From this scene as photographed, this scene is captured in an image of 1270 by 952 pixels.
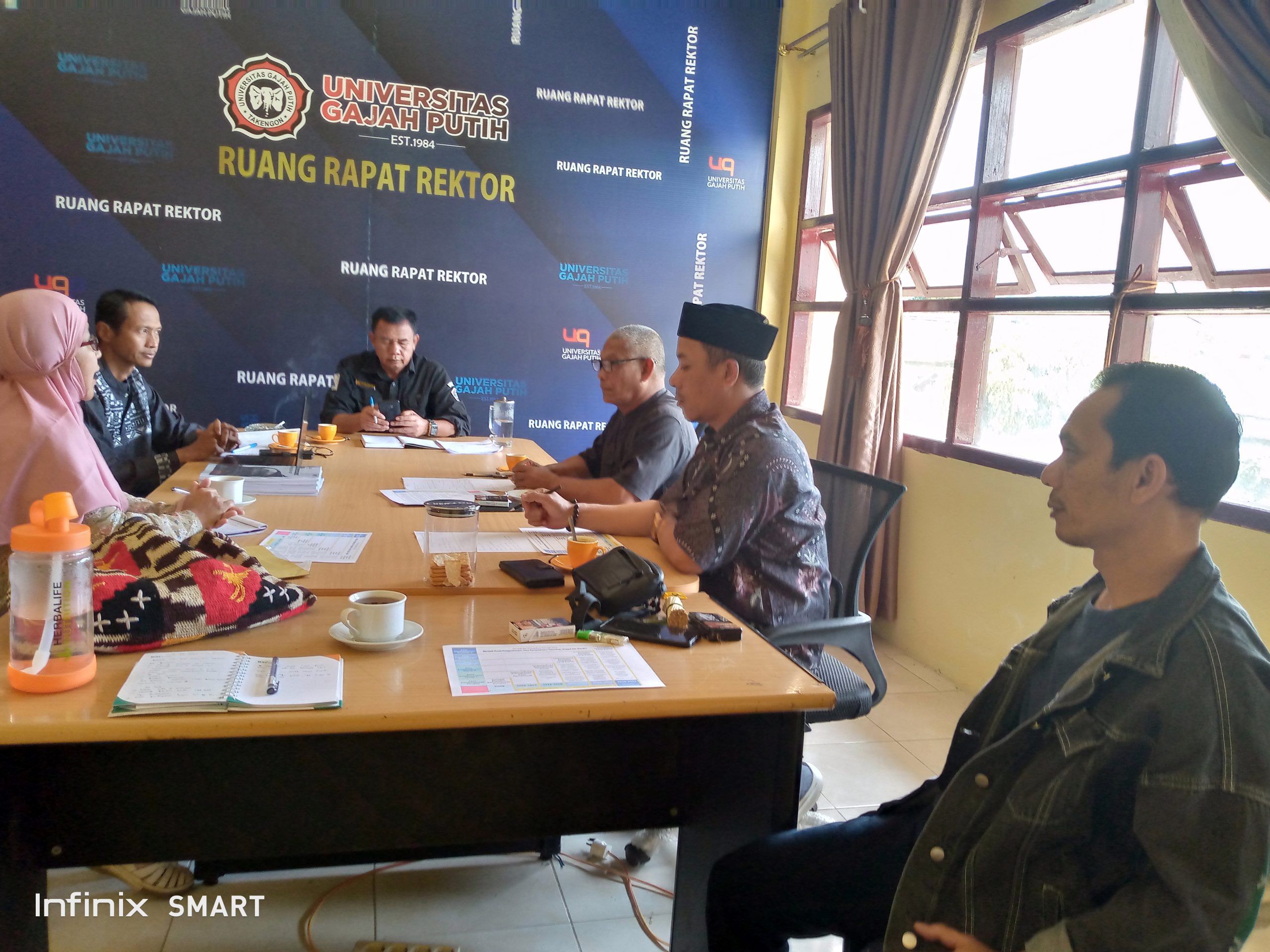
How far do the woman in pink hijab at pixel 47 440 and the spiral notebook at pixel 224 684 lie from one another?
0.76 metres

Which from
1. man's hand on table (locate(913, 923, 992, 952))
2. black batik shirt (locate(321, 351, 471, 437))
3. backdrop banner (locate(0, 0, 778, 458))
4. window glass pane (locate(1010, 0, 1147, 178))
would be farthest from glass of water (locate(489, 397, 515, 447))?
man's hand on table (locate(913, 923, 992, 952))

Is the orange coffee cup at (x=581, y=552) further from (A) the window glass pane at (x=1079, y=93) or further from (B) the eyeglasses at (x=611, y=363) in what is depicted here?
(A) the window glass pane at (x=1079, y=93)

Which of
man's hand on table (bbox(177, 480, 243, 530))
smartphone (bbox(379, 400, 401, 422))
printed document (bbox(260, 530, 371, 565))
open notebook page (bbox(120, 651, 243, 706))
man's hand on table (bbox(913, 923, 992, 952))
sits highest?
smartphone (bbox(379, 400, 401, 422))

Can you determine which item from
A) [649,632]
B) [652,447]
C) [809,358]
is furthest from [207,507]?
[809,358]

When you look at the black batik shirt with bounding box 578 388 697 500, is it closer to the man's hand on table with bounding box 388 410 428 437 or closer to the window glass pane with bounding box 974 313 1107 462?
the man's hand on table with bounding box 388 410 428 437

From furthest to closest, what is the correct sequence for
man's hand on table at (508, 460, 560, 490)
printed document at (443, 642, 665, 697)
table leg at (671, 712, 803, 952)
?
man's hand on table at (508, 460, 560, 490) → table leg at (671, 712, 803, 952) → printed document at (443, 642, 665, 697)

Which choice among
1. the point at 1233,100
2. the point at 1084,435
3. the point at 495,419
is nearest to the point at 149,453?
the point at 495,419

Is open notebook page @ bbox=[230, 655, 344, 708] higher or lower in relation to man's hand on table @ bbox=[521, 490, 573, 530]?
lower

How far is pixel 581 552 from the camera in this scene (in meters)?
1.78

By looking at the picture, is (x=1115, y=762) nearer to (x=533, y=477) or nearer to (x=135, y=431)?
(x=533, y=477)

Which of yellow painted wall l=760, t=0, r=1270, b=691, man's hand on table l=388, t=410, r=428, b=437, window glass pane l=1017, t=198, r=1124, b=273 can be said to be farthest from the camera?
man's hand on table l=388, t=410, r=428, b=437

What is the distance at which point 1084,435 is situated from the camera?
1152 mm

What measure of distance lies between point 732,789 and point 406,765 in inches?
20.1

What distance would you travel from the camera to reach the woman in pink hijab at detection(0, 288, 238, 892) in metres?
1.89
